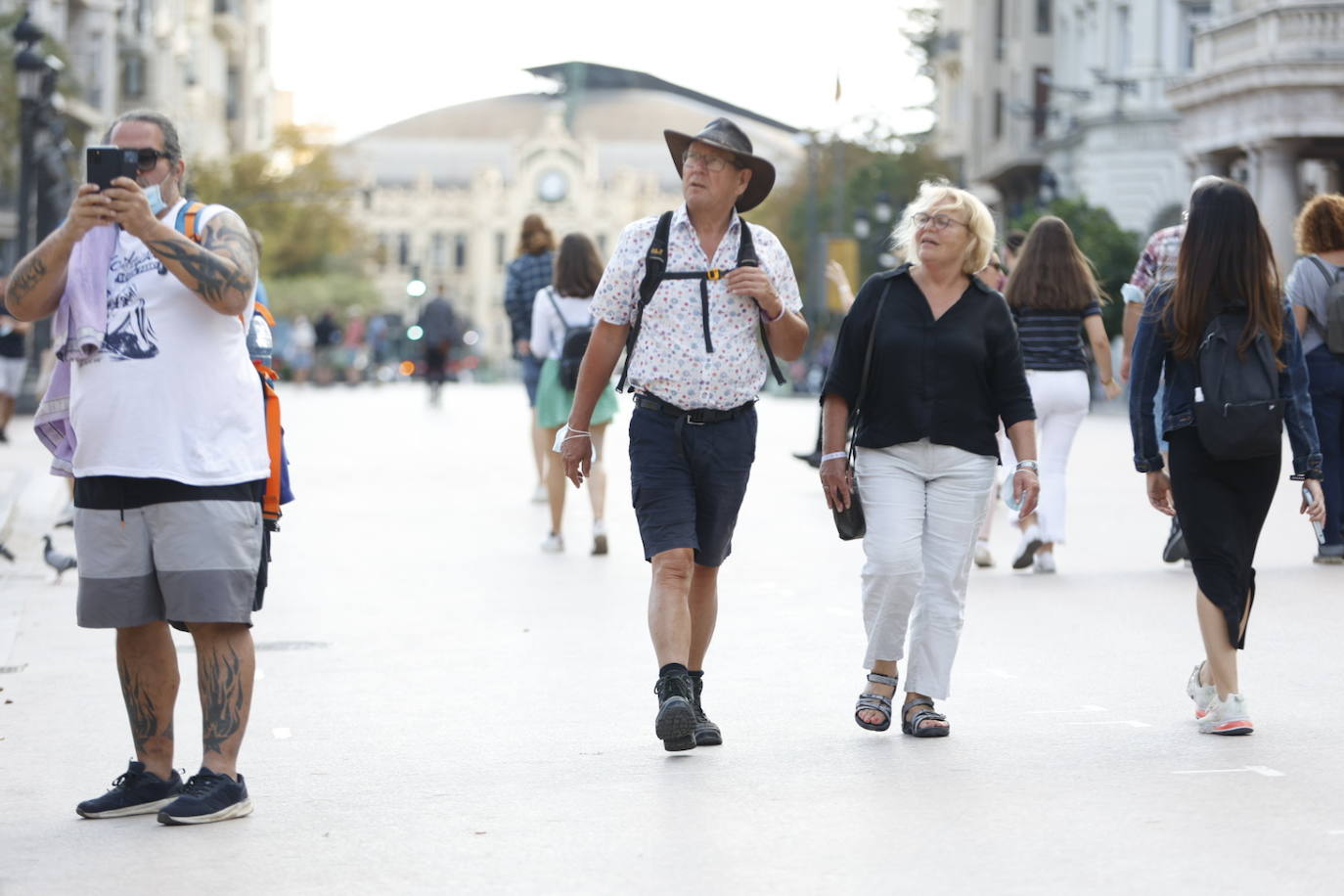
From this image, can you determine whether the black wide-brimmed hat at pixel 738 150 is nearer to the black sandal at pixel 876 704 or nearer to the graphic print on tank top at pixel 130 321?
the black sandal at pixel 876 704

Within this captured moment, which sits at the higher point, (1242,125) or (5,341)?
(1242,125)

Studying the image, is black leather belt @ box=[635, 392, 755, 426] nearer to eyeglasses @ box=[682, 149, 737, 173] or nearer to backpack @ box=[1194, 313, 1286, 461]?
eyeglasses @ box=[682, 149, 737, 173]

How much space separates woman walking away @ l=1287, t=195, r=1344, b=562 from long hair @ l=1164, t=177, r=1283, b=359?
178 inches

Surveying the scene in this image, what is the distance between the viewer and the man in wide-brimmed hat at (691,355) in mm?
A: 7586

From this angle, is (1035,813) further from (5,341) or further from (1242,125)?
(1242,125)

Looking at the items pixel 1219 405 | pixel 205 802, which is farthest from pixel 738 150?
pixel 205 802

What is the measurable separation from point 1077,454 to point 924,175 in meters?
55.8

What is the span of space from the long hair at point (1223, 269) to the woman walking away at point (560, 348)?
21.9 feet

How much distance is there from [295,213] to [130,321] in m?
76.4

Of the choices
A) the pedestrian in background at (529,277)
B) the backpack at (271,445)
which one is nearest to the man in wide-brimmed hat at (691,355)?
the backpack at (271,445)

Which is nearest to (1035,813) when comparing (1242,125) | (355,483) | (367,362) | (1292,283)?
(1292,283)

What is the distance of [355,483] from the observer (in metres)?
21.3

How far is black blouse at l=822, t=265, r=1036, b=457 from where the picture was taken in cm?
778

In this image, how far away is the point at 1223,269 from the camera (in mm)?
7855
